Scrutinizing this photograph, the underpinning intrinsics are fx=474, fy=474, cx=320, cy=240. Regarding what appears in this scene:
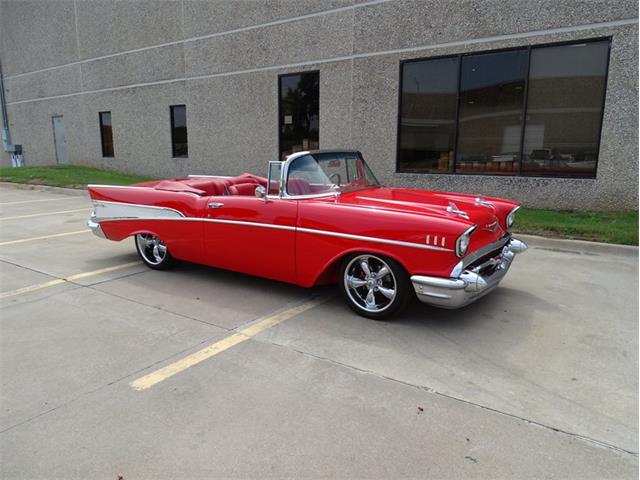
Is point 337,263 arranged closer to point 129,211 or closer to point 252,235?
point 252,235

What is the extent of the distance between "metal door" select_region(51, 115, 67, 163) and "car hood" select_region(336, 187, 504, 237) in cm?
2058

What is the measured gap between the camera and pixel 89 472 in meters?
2.39

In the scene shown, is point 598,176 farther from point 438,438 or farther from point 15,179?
point 15,179

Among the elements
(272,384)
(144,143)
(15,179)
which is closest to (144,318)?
(272,384)

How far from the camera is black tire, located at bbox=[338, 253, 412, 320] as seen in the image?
4.17 metres

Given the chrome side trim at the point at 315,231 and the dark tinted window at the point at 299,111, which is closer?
the chrome side trim at the point at 315,231

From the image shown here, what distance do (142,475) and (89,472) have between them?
278 millimetres

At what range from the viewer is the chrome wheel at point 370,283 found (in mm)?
4285

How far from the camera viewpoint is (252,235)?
4.93 meters

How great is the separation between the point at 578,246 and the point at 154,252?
20.2ft

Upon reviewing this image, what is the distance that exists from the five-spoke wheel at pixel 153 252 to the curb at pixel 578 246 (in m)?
5.47

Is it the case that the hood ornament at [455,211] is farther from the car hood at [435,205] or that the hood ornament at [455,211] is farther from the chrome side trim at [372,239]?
the chrome side trim at [372,239]

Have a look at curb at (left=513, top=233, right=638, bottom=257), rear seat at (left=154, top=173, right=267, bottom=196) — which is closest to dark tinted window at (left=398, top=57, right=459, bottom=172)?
curb at (left=513, top=233, right=638, bottom=257)

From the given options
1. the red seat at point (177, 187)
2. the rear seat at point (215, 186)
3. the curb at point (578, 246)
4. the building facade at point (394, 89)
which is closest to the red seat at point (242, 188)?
the rear seat at point (215, 186)
